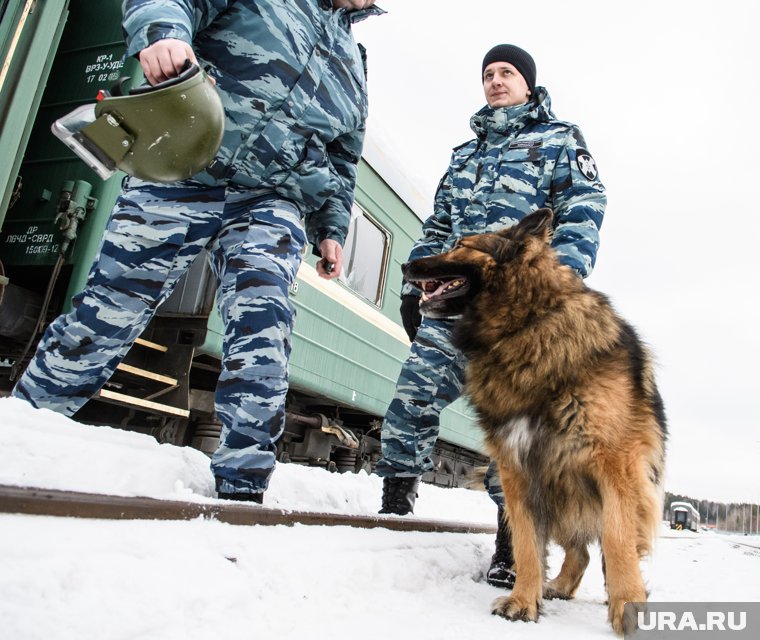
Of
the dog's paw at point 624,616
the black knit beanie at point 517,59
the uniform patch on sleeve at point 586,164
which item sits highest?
the black knit beanie at point 517,59

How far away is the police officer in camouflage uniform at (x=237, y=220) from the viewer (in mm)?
1818

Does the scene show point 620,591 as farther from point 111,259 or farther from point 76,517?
point 111,259

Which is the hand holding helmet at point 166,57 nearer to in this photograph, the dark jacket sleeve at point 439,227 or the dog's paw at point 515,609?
the dark jacket sleeve at point 439,227

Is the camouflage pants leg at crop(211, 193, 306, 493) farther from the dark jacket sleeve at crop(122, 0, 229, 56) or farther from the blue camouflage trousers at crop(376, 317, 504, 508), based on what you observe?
the blue camouflage trousers at crop(376, 317, 504, 508)

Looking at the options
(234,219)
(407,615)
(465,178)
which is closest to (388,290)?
(465,178)

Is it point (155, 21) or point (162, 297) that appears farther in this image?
point (162, 297)

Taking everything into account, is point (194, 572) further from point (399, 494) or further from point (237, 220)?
point (399, 494)

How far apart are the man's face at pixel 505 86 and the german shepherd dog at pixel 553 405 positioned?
866 mm

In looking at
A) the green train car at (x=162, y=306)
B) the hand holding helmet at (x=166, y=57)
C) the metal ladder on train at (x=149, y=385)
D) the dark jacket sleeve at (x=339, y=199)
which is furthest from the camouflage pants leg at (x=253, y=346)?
the metal ladder on train at (x=149, y=385)

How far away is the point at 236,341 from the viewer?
187cm

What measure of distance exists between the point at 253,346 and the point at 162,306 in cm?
215

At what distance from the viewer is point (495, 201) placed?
2.60 meters

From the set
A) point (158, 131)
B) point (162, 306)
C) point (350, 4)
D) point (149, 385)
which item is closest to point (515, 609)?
point (158, 131)

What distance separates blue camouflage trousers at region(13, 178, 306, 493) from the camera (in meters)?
1.82
